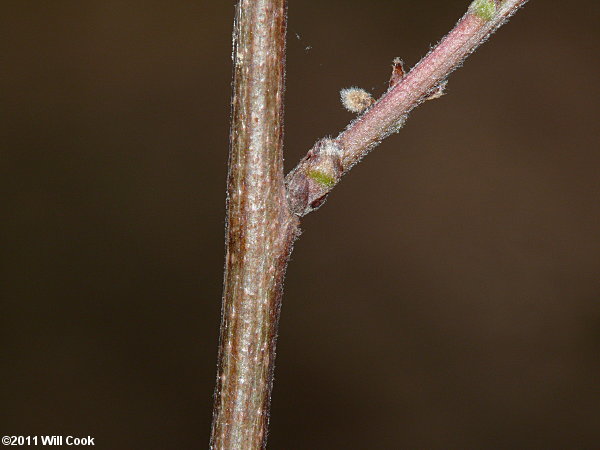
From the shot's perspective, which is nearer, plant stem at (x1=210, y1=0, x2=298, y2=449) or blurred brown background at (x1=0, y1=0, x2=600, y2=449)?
plant stem at (x1=210, y1=0, x2=298, y2=449)

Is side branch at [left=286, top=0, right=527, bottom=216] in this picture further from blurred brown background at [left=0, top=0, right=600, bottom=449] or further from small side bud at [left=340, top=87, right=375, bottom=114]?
blurred brown background at [left=0, top=0, right=600, bottom=449]

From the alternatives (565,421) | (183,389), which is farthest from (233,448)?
(565,421)

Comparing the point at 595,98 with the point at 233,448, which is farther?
the point at 595,98

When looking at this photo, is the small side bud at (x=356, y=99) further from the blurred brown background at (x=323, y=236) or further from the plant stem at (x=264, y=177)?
the blurred brown background at (x=323, y=236)

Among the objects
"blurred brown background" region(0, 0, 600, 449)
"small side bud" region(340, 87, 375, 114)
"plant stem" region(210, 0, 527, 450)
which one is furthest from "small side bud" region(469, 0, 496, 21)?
"blurred brown background" region(0, 0, 600, 449)

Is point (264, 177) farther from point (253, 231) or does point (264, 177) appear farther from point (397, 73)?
point (397, 73)

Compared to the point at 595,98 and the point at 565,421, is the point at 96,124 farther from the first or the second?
the point at 565,421
